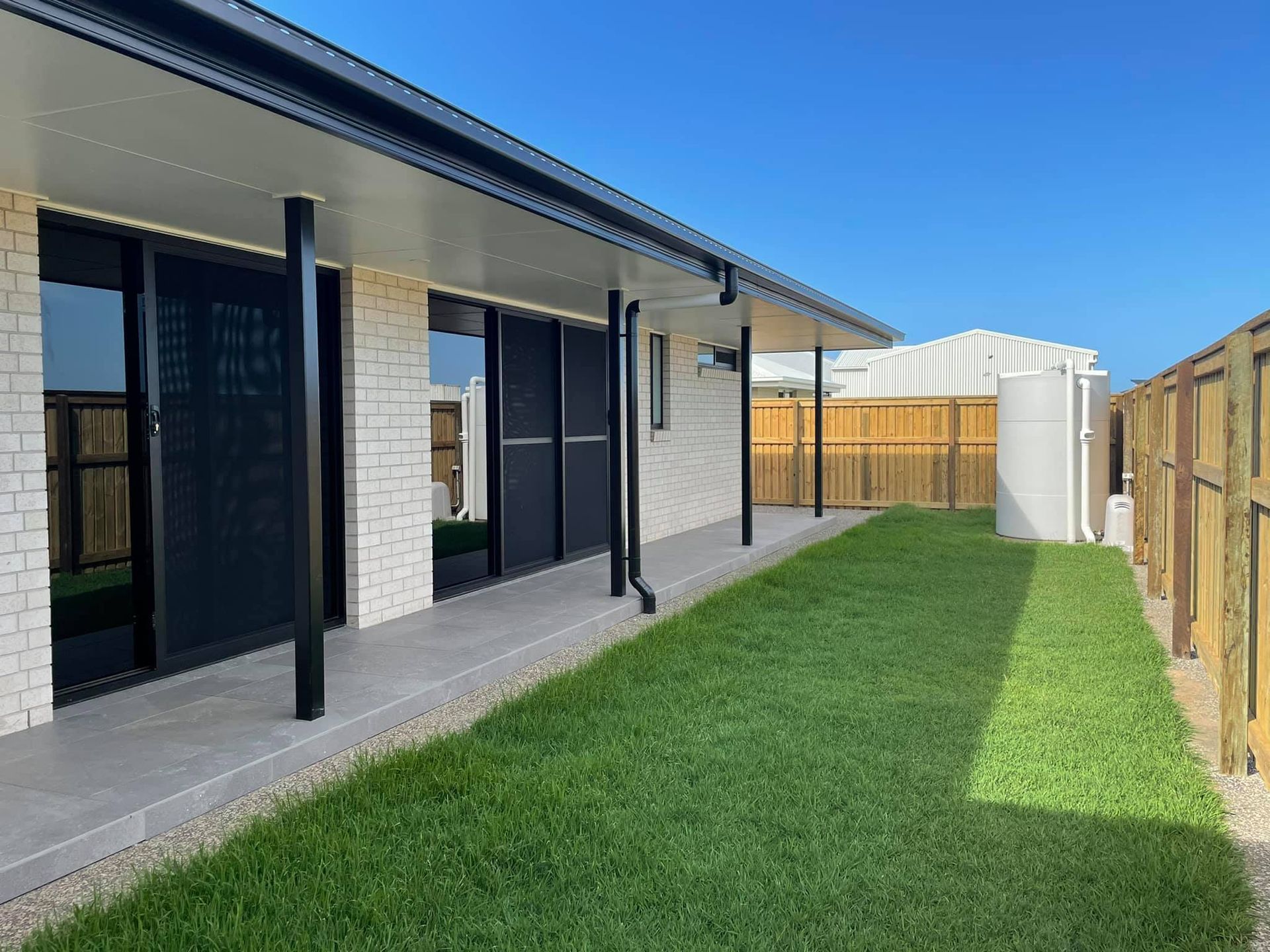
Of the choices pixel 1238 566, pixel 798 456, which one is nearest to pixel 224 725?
pixel 1238 566

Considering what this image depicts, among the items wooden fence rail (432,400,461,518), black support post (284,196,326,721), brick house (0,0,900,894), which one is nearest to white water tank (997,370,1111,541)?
brick house (0,0,900,894)

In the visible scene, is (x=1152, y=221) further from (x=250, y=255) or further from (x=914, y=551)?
(x=250, y=255)

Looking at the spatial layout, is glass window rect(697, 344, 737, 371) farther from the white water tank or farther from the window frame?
the white water tank

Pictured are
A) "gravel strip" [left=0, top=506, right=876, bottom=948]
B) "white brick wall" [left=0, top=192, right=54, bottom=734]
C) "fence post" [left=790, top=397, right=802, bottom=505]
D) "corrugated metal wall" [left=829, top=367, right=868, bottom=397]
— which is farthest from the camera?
"corrugated metal wall" [left=829, top=367, right=868, bottom=397]

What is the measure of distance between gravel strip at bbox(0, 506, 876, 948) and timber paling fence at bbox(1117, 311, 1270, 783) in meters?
3.12

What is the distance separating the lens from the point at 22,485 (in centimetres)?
373

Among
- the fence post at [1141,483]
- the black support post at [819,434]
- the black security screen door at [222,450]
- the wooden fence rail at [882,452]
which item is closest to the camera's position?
the black security screen door at [222,450]

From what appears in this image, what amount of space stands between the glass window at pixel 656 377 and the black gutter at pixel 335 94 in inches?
192

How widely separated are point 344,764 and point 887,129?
35.2 meters

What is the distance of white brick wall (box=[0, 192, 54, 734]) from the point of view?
3656 mm

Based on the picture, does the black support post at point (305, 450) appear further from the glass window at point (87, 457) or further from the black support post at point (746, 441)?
the black support post at point (746, 441)

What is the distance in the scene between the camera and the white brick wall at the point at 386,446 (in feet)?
18.5

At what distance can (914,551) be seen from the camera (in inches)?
375

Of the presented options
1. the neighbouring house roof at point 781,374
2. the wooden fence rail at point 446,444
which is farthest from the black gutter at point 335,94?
the neighbouring house roof at point 781,374
